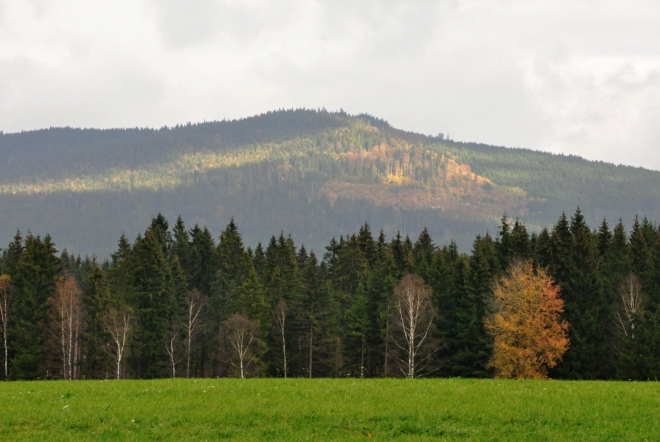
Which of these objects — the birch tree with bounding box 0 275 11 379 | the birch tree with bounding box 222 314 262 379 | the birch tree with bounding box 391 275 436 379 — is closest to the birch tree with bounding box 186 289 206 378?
the birch tree with bounding box 222 314 262 379

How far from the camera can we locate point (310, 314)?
78.1 metres

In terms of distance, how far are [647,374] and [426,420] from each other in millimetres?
35483

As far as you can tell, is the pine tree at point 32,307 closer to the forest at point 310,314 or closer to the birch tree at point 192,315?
the forest at point 310,314

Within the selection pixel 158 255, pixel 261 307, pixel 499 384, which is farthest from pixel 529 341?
pixel 158 255

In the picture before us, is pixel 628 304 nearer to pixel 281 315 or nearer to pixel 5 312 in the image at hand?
pixel 281 315

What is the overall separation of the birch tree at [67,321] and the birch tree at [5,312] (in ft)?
12.3

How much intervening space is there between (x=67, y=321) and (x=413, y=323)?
96.8 feet

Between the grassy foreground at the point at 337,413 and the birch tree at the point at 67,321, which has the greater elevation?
the grassy foreground at the point at 337,413

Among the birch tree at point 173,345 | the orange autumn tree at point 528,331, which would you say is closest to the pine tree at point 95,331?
the birch tree at point 173,345

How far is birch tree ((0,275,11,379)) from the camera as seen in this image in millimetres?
64500

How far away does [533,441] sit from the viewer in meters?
21.4

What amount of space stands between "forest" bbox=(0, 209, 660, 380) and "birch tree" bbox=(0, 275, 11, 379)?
177 millimetres

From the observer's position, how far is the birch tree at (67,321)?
65.2 meters

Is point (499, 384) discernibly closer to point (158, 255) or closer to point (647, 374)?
point (647, 374)
